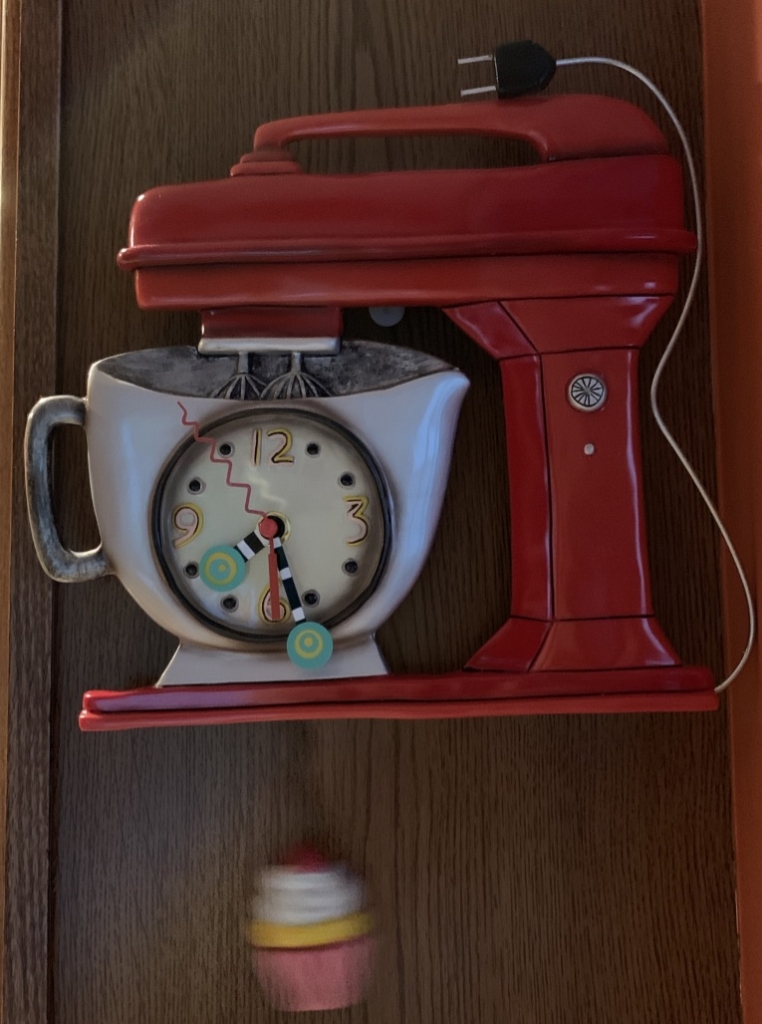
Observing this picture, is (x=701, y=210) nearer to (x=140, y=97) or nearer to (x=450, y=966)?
(x=140, y=97)

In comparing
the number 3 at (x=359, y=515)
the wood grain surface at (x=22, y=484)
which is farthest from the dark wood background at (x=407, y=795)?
the number 3 at (x=359, y=515)

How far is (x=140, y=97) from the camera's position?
→ 87 centimetres

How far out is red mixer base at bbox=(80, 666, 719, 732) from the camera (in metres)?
0.71

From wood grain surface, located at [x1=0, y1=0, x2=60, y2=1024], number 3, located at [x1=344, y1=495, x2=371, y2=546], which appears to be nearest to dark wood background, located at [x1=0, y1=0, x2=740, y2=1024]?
wood grain surface, located at [x1=0, y1=0, x2=60, y2=1024]

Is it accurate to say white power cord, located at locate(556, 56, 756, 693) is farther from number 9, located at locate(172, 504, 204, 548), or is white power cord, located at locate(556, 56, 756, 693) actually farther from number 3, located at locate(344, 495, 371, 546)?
number 9, located at locate(172, 504, 204, 548)

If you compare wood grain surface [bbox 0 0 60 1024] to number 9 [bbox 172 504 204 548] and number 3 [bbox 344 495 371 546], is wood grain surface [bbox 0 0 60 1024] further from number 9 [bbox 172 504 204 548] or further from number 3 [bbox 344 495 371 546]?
number 3 [bbox 344 495 371 546]

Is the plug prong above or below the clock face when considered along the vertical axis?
above

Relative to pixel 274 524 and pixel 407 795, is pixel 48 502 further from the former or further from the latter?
pixel 407 795

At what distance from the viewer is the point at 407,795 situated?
813 mm

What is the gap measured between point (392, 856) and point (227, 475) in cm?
37

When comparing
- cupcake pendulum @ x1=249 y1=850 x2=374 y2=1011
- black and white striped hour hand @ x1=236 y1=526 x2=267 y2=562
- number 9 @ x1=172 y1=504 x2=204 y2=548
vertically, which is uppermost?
number 9 @ x1=172 y1=504 x2=204 y2=548

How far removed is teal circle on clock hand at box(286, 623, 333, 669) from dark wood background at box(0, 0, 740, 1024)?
0.11 metres

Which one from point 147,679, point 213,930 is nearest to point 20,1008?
point 213,930

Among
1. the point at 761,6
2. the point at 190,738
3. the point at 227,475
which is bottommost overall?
the point at 190,738
